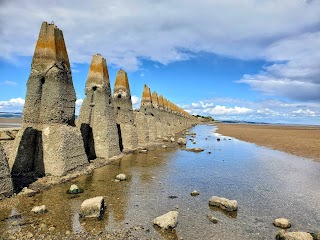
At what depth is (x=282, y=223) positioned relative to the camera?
10172 millimetres

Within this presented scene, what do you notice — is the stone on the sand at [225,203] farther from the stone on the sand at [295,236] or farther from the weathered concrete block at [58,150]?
the weathered concrete block at [58,150]

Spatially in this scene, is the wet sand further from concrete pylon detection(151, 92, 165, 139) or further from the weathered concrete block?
the weathered concrete block

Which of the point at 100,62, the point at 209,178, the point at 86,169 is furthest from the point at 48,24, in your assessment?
the point at 209,178

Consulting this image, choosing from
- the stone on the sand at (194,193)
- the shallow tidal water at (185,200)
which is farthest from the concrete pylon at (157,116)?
the stone on the sand at (194,193)

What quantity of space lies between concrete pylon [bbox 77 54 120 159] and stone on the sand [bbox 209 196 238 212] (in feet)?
39.3

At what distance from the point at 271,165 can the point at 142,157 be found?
11.0 metres

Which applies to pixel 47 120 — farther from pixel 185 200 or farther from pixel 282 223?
pixel 282 223

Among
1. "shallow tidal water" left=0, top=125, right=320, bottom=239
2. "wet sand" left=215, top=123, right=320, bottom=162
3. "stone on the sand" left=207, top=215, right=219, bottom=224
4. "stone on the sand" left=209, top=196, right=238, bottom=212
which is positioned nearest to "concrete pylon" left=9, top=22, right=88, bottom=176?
"shallow tidal water" left=0, top=125, right=320, bottom=239

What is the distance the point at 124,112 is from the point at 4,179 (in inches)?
713

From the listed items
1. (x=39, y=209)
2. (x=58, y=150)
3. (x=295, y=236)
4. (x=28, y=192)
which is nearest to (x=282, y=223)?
(x=295, y=236)

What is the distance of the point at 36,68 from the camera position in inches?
645

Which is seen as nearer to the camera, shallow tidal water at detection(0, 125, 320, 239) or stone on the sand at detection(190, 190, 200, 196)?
shallow tidal water at detection(0, 125, 320, 239)

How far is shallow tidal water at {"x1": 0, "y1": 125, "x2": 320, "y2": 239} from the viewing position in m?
9.63

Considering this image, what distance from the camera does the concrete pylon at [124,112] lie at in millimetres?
28594
